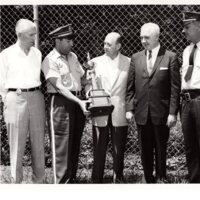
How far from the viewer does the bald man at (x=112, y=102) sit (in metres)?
6.71

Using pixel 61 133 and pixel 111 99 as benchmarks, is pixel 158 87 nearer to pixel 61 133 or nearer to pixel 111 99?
pixel 111 99

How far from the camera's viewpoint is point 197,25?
6551 mm

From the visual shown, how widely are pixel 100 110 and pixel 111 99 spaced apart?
0.32 m

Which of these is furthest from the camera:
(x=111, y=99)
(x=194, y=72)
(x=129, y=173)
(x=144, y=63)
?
(x=129, y=173)

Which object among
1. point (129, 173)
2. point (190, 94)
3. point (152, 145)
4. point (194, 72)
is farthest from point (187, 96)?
point (129, 173)

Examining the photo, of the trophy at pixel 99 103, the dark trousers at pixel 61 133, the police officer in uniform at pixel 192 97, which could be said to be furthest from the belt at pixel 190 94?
the dark trousers at pixel 61 133

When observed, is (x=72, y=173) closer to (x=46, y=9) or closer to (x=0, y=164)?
(x=0, y=164)

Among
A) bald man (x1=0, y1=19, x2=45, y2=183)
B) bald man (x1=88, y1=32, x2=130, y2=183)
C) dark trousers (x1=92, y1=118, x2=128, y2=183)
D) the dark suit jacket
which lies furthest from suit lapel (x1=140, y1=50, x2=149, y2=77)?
bald man (x1=0, y1=19, x2=45, y2=183)

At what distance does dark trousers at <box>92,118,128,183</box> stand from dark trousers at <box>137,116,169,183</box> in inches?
11.5

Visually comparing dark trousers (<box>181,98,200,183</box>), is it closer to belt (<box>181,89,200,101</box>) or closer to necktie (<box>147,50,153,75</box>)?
belt (<box>181,89,200,101</box>)

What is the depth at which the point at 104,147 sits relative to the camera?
6.75 m

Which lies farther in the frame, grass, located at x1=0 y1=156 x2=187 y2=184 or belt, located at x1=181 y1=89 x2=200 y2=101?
grass, located at x1=0 y1=156 x2=187 y2=184

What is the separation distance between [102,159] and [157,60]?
138 centimetres

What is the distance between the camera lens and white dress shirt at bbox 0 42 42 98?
649cm
